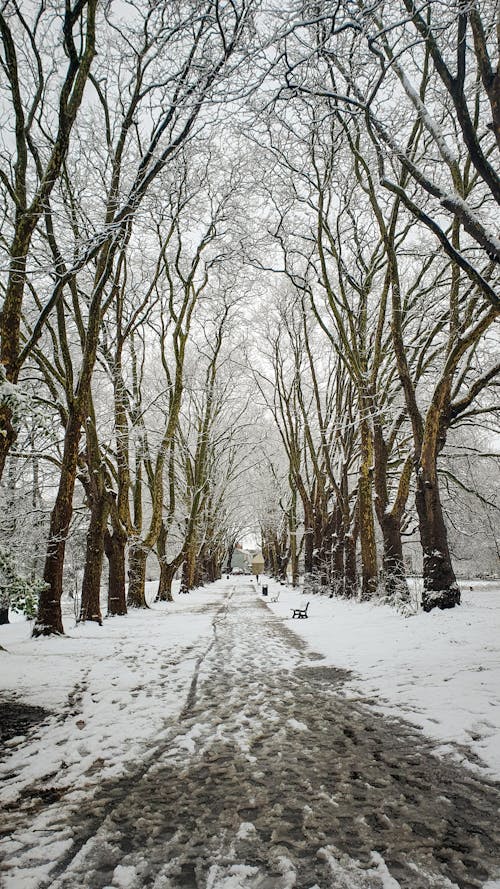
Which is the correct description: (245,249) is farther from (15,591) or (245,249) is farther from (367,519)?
(15,591)

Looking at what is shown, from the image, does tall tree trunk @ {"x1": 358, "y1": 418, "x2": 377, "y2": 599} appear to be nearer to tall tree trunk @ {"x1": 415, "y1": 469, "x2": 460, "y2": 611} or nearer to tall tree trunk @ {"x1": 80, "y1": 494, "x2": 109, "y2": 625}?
tall tree trunk @ {"x1": 415, "y1": 469, "x2": 460, "y2": 611}

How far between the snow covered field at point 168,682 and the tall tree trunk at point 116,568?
3212 millimetres

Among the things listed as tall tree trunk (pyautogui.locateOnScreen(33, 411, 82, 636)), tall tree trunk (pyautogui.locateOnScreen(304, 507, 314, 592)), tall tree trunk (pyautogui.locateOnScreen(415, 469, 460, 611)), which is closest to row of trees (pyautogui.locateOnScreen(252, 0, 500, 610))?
tall tree trunk (pyautogui.locateOnScreen(415, 469, 460, 611))

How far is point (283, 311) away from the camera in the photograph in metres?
19.6

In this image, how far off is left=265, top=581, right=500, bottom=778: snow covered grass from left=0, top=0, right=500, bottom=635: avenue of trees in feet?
5.17

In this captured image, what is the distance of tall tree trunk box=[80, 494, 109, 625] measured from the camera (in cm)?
1148

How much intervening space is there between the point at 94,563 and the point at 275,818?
389 inches

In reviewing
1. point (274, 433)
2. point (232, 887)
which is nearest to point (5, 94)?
point (232, 887)

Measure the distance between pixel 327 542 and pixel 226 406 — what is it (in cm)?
964

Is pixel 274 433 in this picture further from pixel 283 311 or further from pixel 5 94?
pixel 5 94

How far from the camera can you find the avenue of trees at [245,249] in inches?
233

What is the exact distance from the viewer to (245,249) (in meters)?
14.1

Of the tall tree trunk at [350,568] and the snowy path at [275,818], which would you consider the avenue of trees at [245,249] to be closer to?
the tall tree trunk at [350,568]

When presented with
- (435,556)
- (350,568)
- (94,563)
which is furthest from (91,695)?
(350,568)
